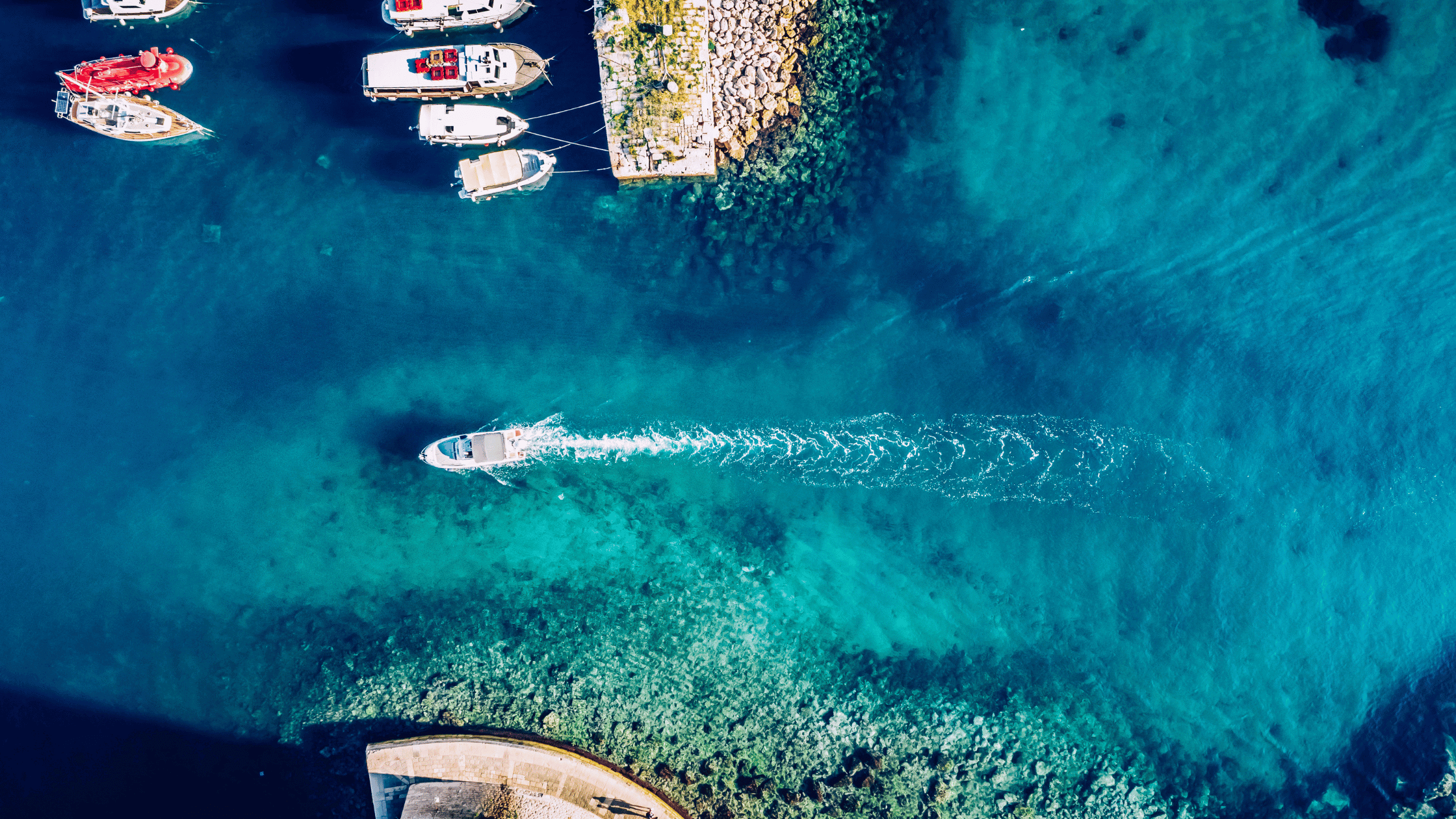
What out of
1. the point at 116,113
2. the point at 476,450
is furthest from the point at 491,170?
the point at 116,113

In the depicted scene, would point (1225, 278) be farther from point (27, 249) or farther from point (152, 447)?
point (27, 249)

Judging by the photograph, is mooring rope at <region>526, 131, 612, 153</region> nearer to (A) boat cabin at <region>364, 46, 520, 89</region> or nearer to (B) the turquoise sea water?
(B) the turquoise sea water

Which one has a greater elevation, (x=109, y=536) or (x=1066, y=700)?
(x=109, y=536)

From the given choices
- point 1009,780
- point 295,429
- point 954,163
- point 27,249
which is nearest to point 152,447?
point 295,429

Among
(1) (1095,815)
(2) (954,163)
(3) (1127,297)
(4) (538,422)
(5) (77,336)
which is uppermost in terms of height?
(2) (954,163)

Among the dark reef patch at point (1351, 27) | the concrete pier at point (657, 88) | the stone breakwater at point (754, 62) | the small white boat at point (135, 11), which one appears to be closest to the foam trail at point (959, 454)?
the concrete pier at point (657, 88)

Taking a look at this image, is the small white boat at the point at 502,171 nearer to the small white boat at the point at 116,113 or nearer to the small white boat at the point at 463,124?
the small white boat at the point at 463,124
